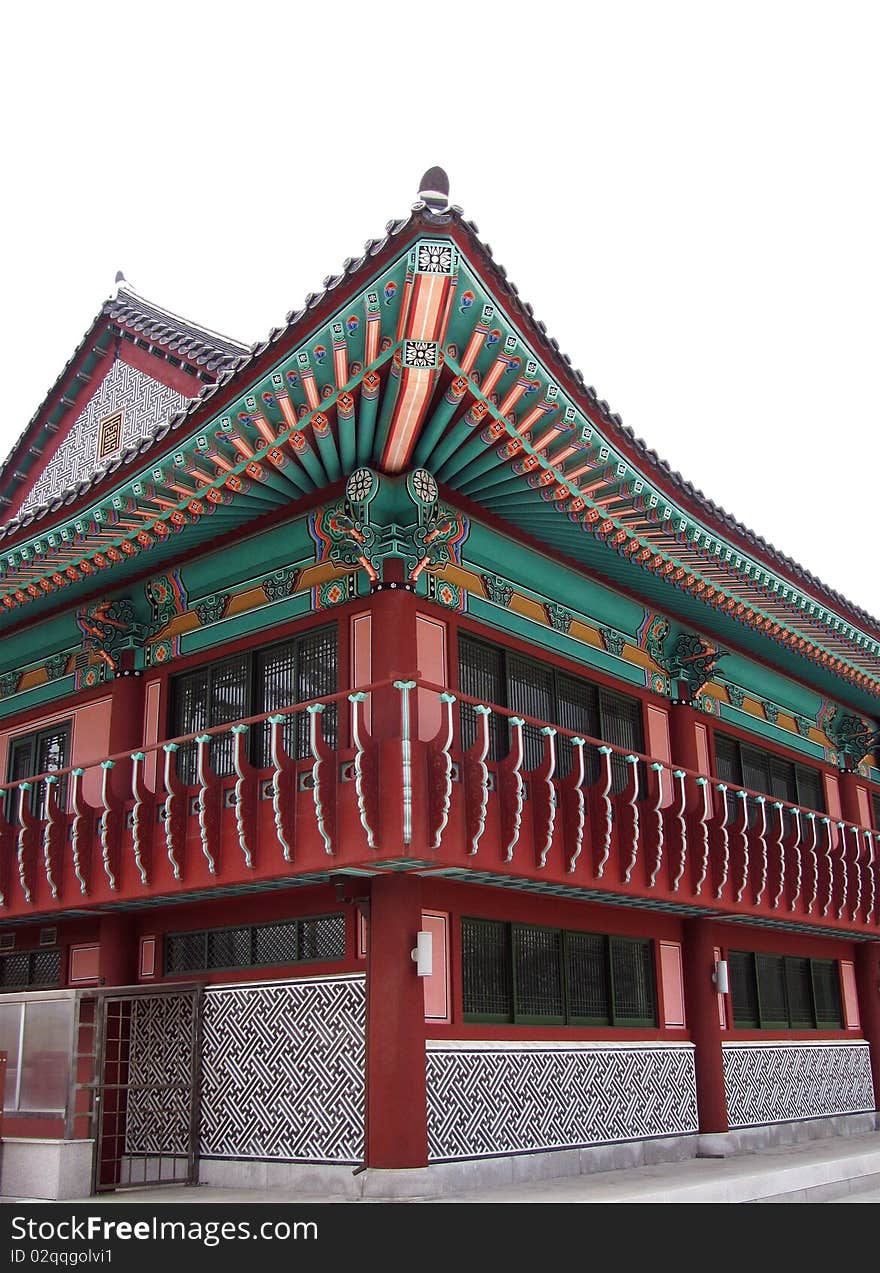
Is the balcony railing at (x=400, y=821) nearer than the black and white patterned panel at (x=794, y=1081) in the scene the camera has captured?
Yes

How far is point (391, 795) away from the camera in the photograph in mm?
10914

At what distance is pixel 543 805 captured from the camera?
39.9ft

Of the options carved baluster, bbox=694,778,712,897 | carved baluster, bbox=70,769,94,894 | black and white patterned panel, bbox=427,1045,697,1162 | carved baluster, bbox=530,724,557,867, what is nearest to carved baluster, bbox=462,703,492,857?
carved baluster, bbox=530,724,557,867

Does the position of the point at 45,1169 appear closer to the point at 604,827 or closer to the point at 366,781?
the point at 366,781

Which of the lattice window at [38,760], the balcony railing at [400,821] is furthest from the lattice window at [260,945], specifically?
the lattice window at [38,760]

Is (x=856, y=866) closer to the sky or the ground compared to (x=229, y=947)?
closer to the sky

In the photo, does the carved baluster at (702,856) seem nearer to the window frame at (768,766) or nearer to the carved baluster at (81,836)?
the window frame at (768,766)

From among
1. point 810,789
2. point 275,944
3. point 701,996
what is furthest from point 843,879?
point 275,944

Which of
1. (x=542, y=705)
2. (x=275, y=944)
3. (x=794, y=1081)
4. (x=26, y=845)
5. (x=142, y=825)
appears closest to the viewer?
(x=142, y=825)

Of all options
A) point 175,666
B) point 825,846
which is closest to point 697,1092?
point 825,846

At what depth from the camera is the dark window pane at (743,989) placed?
16.9 meters

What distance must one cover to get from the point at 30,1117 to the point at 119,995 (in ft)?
4.57

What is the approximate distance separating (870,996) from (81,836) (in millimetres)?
13029

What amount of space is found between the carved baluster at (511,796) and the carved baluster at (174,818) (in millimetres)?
3256
